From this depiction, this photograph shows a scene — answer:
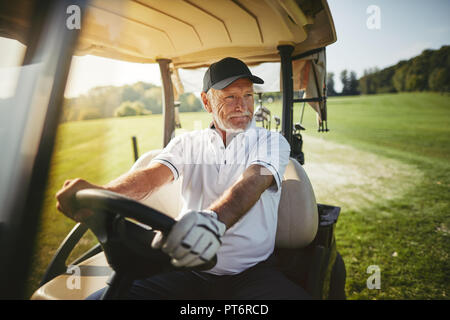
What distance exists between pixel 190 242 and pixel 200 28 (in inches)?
59.2

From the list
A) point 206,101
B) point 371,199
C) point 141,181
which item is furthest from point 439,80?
point 141,181

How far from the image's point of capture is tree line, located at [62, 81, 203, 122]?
192 centimetres

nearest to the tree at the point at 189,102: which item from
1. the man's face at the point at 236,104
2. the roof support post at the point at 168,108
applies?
the roof support post at the point at 168,108

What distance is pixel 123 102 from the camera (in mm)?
2326

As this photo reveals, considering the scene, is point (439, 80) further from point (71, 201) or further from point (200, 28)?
point (71, 201)

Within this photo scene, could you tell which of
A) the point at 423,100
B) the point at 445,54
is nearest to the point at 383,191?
the point at 445,54

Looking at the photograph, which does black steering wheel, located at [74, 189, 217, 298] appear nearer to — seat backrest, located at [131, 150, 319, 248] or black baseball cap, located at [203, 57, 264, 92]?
seat backrest, located at [131, 150, 319, 248]

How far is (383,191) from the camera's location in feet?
18.9

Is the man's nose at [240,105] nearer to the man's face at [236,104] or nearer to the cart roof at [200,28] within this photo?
the man's face at [236,104]

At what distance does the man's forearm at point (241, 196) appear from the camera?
122 cm

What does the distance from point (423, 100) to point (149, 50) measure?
35333mm

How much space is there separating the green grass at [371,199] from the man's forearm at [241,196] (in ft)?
2.55

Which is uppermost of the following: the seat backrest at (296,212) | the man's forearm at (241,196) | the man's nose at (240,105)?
the man's nose at (240,105)
